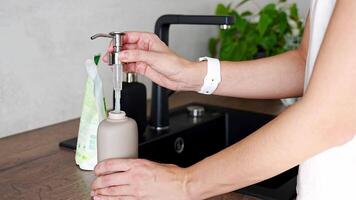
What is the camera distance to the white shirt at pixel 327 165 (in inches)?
30.6

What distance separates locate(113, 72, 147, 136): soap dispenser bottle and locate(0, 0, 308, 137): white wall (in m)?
0.24

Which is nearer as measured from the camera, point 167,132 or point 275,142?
point 275,142

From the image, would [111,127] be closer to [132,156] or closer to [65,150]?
[132,156]

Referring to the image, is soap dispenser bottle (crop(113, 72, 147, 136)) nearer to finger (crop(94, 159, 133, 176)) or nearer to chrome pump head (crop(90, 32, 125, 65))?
chrome pump head (crop(90, 32, 125, 65))

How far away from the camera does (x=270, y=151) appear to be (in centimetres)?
71

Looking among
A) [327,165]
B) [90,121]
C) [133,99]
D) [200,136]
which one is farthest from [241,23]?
[327,165]

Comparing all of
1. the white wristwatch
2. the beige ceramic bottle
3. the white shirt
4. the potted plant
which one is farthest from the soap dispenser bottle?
the potted plant

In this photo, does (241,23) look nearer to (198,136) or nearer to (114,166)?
(198,136)

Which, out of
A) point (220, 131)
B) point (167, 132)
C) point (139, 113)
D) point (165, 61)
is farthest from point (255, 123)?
point (165, 61)

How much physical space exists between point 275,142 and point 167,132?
0.63 meters

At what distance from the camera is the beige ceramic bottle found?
0.81 m

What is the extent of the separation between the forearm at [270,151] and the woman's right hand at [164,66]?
299 millimetres

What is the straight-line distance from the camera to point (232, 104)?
1.66m

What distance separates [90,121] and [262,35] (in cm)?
87
